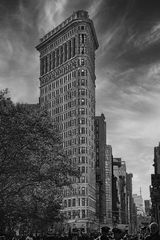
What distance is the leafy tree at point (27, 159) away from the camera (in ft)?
123

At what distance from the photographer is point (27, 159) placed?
3972cm

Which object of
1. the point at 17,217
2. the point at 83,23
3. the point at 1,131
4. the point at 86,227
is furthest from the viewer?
the point at 83,23

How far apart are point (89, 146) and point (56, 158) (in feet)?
465

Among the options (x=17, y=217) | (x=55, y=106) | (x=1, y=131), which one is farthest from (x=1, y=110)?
(x=55, y=106)

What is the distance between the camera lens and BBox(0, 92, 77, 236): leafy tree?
3753cm

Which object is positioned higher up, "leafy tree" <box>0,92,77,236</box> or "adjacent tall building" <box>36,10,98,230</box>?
"adjacent tall building" <box>36,10,98,230</box>

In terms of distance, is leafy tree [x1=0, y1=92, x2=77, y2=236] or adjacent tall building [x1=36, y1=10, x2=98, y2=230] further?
adjacent tall building [x1=36, y1=10, x2=98, y2=230]

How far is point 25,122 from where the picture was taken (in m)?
37.7

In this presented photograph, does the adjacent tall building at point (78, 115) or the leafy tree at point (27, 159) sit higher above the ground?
the adjacent tall building at point (78, 115)

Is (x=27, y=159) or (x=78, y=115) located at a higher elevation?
(x=78, y=115)

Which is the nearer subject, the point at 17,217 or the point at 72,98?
the point at 17,217

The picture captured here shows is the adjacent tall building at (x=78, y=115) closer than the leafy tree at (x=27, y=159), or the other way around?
the leafy tree at (x=27, y=159)

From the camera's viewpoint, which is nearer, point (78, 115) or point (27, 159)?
point (27, 159)

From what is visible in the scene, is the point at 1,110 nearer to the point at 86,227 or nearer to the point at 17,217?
the point at 17,217
